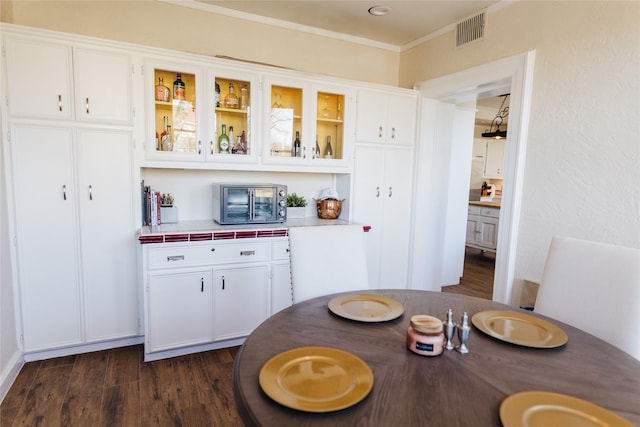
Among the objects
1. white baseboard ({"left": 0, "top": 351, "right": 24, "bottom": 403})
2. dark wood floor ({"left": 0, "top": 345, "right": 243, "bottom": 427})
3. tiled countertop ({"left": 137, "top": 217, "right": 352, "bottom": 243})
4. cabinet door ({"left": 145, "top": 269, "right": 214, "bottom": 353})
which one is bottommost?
dark wood floor ({"left": 0, "top": 345, "right": 243, "bottom": 427})

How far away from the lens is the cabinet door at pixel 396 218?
346cm

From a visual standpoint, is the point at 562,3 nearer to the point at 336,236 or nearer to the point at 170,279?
the point at 336,236

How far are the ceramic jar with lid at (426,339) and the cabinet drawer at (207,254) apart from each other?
1720 millimetres

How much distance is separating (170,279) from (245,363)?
5.24 ft

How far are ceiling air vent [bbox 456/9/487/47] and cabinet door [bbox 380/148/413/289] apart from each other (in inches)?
40.7

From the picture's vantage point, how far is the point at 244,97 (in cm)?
284

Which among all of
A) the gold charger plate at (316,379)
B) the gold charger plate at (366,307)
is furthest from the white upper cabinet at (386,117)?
the gold charger plate at (316,379)

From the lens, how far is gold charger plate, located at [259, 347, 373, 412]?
0.90m

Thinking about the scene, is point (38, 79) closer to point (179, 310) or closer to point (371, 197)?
point (179, 310)

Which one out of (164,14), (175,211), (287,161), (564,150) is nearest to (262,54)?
(164,14)

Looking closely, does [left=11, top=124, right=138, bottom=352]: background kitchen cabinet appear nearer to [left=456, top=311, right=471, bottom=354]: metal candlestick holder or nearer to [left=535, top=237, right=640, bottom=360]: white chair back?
[left=456, top=311, right=471, bottom=354]: metal candlestick holder

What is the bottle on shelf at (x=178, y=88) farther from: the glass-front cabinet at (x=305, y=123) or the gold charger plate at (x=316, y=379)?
the gold charger plate at (x=316, y=379)

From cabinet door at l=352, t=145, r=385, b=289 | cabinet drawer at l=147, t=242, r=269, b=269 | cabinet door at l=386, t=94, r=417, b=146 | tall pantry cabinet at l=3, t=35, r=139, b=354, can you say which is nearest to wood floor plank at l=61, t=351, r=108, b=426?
tall pantry cabinet at l=3, t=35, r=139, b=354

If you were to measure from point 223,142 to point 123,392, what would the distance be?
70.1 inches
